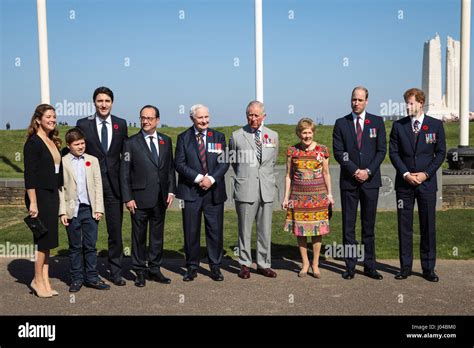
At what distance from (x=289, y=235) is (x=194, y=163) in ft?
10.4

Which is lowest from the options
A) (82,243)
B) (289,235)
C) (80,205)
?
(289,235)

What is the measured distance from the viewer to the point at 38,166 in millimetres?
5156

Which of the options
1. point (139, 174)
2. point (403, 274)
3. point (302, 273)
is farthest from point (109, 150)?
point (403, 274)

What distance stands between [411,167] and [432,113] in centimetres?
3417

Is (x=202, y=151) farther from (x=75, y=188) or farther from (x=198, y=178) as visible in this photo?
(x=75, y=188)

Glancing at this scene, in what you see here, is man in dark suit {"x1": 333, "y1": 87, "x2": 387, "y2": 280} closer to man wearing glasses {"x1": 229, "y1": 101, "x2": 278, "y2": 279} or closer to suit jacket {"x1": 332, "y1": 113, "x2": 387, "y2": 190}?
suit jacket {"x1": 332, "y1": 113, "x2": 387, "y2": 190}

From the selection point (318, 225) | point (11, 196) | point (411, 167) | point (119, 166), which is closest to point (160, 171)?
point (119, 166)

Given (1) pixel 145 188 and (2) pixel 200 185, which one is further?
(2) pixel 200 185

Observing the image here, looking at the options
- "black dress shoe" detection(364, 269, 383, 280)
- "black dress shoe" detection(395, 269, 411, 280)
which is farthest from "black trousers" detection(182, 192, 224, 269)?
"black dress shoe" detection(395, 269, 411, 280)

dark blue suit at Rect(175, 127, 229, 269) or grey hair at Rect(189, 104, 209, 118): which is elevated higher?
grey hair at Rect(189, 104, 209, 118)

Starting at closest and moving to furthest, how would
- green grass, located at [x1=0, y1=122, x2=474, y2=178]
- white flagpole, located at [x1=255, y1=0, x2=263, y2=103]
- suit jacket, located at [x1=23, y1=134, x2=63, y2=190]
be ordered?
suit jacket, located at [x1=23, y1=134, x2=63, y2=190] < white flagpole, located at [x1=255, y1=0, x2=263, y2=103] < green grass, located at [x1=0, y1=122, x2=474, y2=178]

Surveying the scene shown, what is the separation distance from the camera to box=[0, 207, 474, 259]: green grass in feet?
24.0

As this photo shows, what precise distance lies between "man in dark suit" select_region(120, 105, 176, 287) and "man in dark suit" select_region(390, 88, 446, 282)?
104 inches
